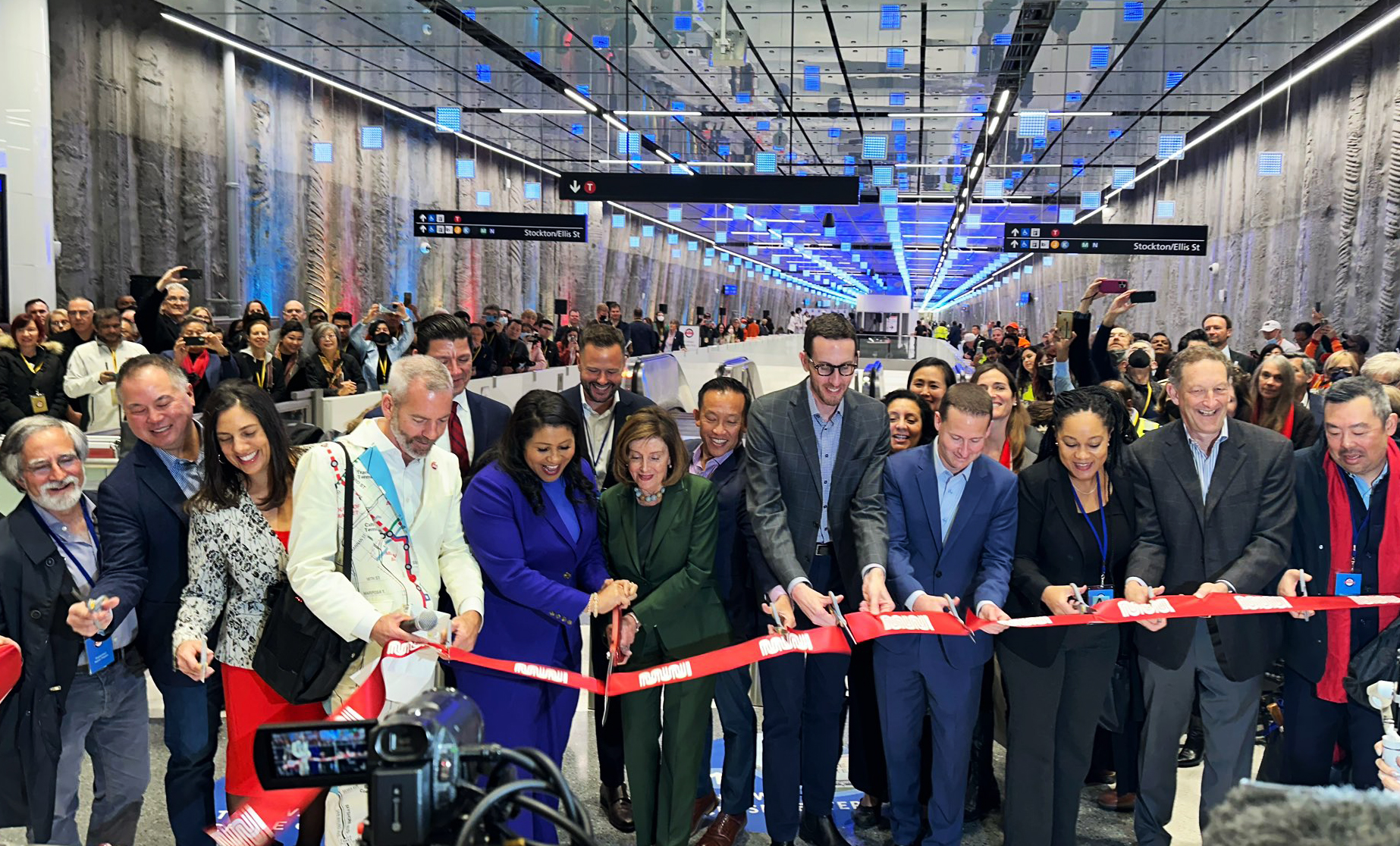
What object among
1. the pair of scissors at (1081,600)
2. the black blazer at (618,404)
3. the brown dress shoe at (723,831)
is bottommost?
the brown dress shoe at (723,831)

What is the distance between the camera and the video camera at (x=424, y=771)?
49.3 inches

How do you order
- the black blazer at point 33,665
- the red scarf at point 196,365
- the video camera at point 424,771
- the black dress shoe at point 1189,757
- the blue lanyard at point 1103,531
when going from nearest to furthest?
the video camera at point 424,771 → the black blazer at point 33,665 → the blue lanyard at point 1103,531 → the black dress shoe at point 1189,757 → the red scarf at point 196,365

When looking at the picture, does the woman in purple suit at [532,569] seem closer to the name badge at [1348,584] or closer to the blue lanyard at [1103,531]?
the blue lanyard at [1103,531]

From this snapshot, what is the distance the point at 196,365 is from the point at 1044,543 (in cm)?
Answer: 592

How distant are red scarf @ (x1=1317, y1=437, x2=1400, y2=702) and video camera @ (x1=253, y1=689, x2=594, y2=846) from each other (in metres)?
2.91

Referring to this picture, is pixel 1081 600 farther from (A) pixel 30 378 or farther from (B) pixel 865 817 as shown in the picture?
(A) pixel 30 378

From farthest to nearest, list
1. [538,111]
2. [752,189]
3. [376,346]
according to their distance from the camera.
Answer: [538,111], [752,189], [376,346]

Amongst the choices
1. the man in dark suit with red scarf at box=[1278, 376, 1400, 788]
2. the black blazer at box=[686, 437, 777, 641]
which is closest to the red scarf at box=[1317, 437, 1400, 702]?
the man in dark suit with red scarf at box=[1278, 376, 1400, 788]

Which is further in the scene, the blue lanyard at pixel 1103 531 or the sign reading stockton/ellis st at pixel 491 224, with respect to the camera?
the sign reading stockton/ellis st at pixel 491 224

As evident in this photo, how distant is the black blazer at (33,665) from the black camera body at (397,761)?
1856 mm

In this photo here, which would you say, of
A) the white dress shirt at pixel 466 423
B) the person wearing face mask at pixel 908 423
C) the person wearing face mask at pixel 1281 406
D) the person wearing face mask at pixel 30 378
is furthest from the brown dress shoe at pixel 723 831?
the person wearing face mask at pixel 30 378

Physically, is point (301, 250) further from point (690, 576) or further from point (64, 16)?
point (690, 576)

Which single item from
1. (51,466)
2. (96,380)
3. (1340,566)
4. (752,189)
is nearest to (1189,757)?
(1340,566)

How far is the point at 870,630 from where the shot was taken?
3.21 metres
